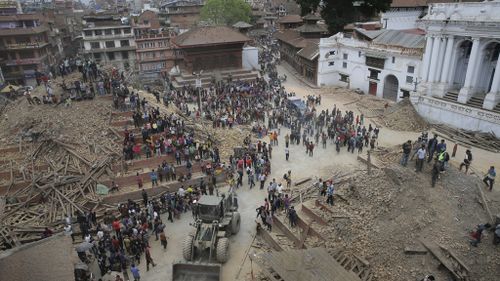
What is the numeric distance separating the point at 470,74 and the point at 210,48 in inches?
1142

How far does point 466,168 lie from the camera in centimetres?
2134

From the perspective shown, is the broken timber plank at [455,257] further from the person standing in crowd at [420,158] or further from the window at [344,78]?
the window at [344,78]

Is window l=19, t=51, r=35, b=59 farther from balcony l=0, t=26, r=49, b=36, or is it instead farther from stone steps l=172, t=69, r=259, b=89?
stone steps l=172, t=69, r=259, b=89

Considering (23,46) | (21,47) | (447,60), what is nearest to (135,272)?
(447,60)

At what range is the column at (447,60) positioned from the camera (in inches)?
1198

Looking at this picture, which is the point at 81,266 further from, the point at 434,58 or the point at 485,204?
the point at 434,58

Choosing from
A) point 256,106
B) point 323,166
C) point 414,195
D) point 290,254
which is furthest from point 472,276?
point 256,106

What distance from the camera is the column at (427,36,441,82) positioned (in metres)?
31.1

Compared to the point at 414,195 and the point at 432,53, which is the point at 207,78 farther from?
the point at 414,195

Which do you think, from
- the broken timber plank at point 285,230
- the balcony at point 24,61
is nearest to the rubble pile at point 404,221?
the broken timber plank at point 285,230

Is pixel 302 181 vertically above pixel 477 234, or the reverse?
pixel 477 234

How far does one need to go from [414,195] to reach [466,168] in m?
6.39

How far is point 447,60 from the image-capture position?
31.1m

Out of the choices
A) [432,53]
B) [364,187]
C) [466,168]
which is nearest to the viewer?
[364,187]
